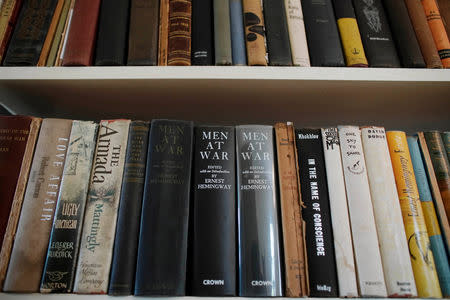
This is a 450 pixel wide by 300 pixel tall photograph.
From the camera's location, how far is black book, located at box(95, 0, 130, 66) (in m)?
0.65

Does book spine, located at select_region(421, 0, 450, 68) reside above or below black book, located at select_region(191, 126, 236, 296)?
above

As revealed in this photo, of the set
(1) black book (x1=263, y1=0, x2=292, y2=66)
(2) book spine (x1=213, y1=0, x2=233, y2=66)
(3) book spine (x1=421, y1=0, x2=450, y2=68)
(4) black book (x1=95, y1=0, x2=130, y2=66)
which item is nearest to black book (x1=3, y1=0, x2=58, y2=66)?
(4) black book (x1=95, y1=0, x2=130, y2=66)

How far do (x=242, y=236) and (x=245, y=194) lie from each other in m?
0.07

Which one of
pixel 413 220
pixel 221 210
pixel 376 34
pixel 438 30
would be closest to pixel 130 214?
pixel 221 210

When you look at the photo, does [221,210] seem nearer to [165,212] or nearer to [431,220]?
[165,212]

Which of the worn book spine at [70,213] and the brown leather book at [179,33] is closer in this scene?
the worn book spine at [70,213]

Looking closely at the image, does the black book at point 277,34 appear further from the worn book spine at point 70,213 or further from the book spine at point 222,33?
the worn book spine at point 70,213

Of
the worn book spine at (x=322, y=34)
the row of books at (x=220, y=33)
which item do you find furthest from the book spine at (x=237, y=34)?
the worn book spine at (x=322, y=34)

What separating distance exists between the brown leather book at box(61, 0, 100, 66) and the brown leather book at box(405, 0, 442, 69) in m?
0.67

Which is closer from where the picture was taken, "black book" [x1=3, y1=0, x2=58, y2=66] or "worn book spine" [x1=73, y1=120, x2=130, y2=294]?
"worn book spine" [x1=73, y1=120, x2=130, y2=294]

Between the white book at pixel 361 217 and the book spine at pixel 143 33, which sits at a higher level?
the book spine at pixel 143 33

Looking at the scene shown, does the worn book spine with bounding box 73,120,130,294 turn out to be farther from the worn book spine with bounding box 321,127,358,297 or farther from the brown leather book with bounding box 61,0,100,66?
the worn book spine with bounding box 321,127,358,297

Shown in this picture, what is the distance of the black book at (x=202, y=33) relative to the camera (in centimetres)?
65

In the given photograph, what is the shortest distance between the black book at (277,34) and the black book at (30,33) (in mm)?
449
